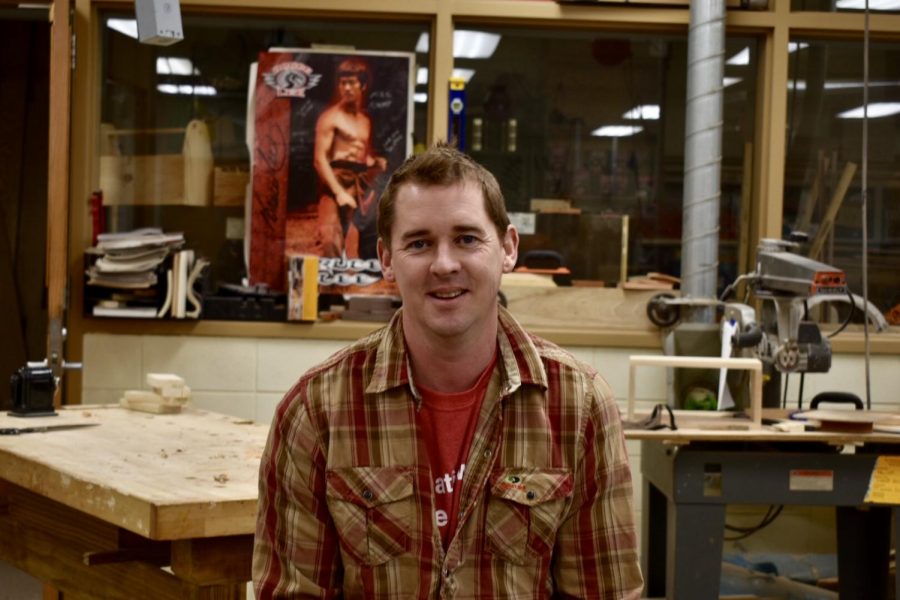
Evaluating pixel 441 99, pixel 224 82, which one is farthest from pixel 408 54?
→ pixel 224 82

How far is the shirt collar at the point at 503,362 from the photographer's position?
208 centimetres

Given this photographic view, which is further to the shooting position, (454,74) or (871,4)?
(871,4)

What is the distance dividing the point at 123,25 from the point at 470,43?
4.69 ft

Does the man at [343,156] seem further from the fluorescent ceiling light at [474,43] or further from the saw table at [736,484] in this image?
the saw table at [736,484]

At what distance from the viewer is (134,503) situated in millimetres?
2580

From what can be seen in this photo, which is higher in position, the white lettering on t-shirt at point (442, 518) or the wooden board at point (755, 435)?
the white lettering on t-shirt at point (442, 518)

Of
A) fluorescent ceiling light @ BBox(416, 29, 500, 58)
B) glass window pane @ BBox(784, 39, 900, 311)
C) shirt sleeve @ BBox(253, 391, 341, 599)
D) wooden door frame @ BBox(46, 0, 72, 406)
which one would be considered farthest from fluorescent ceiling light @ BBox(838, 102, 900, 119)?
shirt sleeve @ BBox(253, 391, 341, 599)

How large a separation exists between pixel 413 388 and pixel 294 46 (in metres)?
3.54

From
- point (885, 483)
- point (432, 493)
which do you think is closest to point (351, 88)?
point (885, 483)

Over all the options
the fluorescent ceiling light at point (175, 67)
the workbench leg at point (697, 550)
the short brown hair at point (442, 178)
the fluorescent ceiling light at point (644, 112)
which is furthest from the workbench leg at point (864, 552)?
the fluorescent ceiling light at point (175, 67)

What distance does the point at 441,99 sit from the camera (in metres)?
5.27

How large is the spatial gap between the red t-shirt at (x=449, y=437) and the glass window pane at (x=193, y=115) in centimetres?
338

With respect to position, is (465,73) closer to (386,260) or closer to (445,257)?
(386,260)

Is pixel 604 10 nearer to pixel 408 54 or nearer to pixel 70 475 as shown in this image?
pixel 408 54
